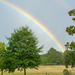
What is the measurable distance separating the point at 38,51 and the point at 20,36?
15.3ft

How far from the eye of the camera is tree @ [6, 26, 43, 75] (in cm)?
2061

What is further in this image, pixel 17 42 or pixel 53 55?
pixel 53 55

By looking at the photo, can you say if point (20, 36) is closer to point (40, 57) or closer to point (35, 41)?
point (35, 41)

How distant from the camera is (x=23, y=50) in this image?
2050 centimetres

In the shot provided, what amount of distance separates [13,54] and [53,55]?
106 metres

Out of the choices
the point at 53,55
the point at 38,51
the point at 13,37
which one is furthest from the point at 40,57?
the point at 53,55

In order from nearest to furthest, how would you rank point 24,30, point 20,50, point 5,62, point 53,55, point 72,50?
point 72,50 < point 20,50 < point 5,62 < point 24,30 < point 53,55

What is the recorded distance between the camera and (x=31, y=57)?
22094mm

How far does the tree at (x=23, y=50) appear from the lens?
2061cm

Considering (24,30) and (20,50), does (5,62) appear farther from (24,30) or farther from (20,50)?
(24,30)

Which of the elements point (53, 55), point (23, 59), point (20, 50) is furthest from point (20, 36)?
point (53, 55)

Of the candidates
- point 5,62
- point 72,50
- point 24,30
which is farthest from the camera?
point 24,30

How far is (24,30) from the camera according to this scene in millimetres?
23969

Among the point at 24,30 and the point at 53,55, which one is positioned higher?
the point at 24,30
